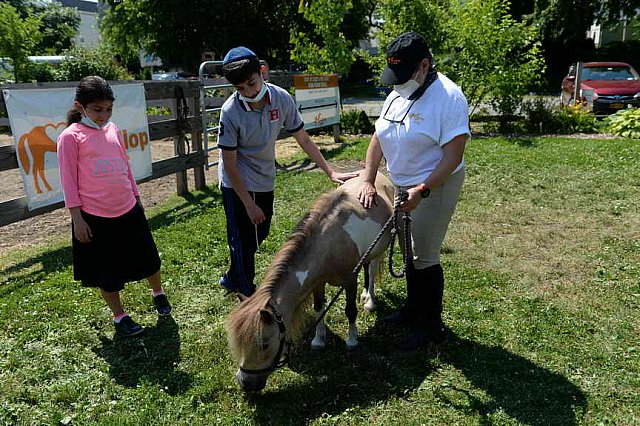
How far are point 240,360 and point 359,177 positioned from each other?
1663mm

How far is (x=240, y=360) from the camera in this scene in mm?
2785

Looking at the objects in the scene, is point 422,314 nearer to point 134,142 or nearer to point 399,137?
point 399,137

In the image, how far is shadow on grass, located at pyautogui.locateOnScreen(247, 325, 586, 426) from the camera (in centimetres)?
290

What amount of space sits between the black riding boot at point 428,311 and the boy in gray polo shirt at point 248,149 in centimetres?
93

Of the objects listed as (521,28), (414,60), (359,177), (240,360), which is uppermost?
(521,28)

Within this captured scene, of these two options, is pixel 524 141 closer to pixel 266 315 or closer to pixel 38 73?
pixel 266 315

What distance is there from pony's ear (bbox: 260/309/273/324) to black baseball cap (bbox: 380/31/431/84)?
149 cm

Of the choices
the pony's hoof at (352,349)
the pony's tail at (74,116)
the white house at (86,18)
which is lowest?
the pony's hoof at (352,349)

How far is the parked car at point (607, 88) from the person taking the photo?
14.0 meters

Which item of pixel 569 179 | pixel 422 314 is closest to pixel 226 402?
pixel 422 314

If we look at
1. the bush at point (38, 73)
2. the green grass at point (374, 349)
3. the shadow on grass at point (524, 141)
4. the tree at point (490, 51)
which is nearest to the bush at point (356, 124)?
the tree at point (490, 51)

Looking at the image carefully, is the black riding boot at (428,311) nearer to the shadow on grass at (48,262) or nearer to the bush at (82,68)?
the shadow on grass at (48,262)

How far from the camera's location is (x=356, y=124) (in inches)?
518

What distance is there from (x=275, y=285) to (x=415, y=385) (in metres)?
1.09
